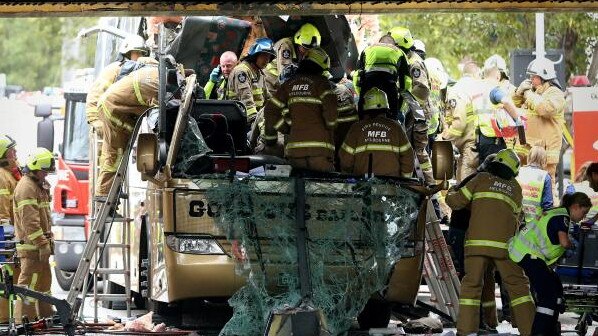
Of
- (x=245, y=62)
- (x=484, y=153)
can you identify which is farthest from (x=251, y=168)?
(x=484, y=153)

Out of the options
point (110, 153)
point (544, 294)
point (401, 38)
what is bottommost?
point (544, 294)

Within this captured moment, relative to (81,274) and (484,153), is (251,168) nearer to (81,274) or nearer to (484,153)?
(81,274)

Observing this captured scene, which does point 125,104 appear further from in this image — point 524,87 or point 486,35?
point 486,35

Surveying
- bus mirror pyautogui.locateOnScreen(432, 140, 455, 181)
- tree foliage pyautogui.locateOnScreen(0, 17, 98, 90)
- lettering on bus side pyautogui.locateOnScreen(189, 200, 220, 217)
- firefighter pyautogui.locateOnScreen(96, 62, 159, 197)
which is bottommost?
lettering on bus side pyautogui.locateOnScreen(189, 200, 220, 217)

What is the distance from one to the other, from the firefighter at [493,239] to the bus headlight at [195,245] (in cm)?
241

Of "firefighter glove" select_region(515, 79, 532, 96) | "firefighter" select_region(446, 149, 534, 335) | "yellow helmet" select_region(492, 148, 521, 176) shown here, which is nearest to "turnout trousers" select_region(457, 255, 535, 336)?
"firefighter" select_region(446, 149, 534, 335)

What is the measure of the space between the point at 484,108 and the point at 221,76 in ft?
19.2

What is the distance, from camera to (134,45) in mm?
18281

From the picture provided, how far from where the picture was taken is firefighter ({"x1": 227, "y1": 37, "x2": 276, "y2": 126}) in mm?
16781

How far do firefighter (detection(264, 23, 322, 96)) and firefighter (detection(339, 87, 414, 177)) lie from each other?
2.64 metres

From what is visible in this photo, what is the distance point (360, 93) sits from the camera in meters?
15.2

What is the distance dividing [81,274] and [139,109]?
6.48 feet

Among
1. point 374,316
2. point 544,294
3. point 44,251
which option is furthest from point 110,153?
point 544,294

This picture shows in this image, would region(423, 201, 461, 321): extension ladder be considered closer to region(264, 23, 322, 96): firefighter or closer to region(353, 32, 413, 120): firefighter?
region(353, 32, 413, 120): firefighter
